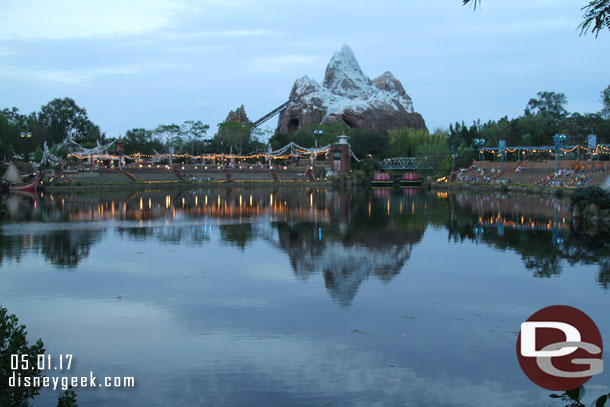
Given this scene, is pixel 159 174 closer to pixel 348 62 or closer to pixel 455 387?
pixel 455 387

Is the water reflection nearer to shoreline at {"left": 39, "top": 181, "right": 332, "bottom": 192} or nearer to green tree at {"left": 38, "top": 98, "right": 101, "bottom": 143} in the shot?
shoreline at {"left": 39, "top": 181, "right": 332, "bottom": 192}

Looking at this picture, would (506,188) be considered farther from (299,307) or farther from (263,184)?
(299,307)

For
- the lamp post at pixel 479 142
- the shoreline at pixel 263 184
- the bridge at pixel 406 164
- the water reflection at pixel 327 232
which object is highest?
the lamp post at pixel 479 142

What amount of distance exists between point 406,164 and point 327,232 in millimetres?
77067

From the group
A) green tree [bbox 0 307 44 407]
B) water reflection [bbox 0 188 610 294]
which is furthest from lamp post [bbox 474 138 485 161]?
green tree [bbox 0 307 44 407]

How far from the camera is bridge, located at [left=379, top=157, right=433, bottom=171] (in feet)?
319

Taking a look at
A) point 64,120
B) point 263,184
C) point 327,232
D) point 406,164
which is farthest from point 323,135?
point 327,232

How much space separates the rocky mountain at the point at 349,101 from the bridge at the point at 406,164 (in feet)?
78.2

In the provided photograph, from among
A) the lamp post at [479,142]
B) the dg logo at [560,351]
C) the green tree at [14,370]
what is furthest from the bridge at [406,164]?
the green tree at [14,370]

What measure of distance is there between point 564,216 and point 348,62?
131m

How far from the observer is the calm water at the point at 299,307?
7.67 meters

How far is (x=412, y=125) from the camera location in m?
137

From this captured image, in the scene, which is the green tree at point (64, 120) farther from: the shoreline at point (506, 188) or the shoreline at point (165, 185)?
the shoreline at point (506, 188)

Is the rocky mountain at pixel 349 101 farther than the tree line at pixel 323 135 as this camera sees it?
Yes
